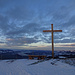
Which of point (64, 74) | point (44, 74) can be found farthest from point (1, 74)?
point (64, 74)

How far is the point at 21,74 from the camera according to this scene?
603 cm

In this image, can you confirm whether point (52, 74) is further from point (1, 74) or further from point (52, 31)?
point (52, 31)

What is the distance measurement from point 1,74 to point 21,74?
1.37m

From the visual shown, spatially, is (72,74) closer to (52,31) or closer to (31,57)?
(52,31)

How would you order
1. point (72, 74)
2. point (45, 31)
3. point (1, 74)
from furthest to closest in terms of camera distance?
point (45, 31)
point (1, 74)
point (72, 74)

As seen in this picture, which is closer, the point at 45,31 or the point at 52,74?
the point at 52,74

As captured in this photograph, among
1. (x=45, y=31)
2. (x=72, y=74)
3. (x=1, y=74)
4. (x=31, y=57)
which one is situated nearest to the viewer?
(x=72, y=74)

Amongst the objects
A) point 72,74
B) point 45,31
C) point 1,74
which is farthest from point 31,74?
point 45,31

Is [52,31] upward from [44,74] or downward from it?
upward

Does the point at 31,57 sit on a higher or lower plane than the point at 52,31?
lower

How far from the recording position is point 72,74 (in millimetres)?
5785

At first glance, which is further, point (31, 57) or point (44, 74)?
point (31, 57)

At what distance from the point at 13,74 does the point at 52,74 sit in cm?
251

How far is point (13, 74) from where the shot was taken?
609 centimetres
